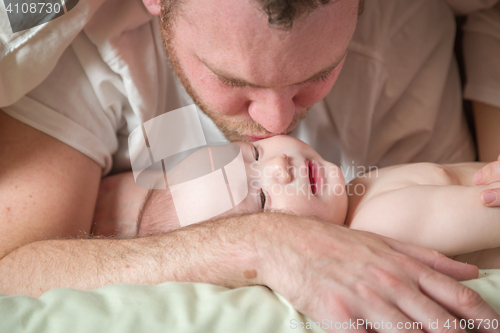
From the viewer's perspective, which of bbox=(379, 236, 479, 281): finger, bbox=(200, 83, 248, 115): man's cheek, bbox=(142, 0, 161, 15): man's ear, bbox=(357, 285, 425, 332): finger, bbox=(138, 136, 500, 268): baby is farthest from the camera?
bbox=(142, 0, 161, 15): man's ear

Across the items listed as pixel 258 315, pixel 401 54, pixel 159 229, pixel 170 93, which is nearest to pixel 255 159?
pixel 159 229

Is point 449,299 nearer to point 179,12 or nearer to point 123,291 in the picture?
point 123,291

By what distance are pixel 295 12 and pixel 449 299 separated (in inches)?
21.2

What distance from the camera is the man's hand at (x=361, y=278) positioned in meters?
0.54

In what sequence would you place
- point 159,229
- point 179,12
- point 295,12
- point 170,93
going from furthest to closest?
Answer: point 170,93, point 159,229, point 179,12, point 295,12

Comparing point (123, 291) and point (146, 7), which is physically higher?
point (146, 7)

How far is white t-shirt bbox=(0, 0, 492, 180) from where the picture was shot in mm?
1002

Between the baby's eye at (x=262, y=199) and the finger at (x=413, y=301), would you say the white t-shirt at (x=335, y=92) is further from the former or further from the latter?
the finger at (x=413, y=301)

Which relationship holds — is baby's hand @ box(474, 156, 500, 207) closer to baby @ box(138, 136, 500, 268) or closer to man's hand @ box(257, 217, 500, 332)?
baby @ box(138, 136, 500, 268)

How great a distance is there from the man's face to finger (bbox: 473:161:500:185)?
0.41 metres

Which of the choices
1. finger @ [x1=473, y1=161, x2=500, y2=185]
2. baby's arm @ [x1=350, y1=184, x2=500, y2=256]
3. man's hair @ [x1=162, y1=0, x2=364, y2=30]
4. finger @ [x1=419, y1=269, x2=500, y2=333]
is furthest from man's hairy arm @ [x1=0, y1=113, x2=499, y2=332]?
man's hair @ [x1=162, y1=0, x2=364, y2=30]

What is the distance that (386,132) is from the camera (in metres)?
1.26

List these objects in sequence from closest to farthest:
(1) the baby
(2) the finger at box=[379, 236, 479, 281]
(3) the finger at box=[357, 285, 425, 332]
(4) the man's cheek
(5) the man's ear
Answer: (3) the finger at box=[357, 285, 425, 332], (2) the finger at box=[379, 236, 479, 281], (1) the baby, (4) the man's cheek, (5) the man's ear

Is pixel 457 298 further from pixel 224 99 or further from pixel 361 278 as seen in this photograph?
pixel 224 99
